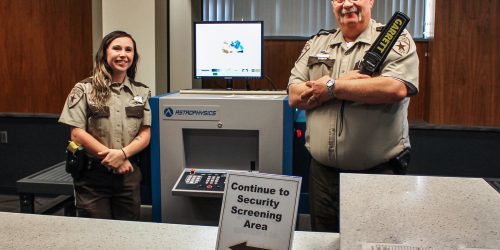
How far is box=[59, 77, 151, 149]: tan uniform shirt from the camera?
6.88 feet

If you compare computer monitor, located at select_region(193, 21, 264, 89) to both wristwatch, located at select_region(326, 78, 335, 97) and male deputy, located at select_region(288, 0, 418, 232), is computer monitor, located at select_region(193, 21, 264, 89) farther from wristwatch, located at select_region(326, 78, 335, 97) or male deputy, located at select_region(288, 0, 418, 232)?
wristwatch, located at select_region(326, 78, 335, 97)

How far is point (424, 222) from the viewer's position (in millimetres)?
934

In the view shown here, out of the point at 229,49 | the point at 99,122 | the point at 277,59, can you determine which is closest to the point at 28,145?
the point at 277,59

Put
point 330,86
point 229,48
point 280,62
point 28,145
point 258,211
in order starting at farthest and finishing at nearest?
point 28,145 < point 280,62 < point 229,48 < point 330,86 < point 258,211

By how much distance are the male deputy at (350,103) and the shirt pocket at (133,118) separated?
2.32 ft

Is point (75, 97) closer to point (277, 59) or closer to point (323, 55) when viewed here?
point (323, 55)

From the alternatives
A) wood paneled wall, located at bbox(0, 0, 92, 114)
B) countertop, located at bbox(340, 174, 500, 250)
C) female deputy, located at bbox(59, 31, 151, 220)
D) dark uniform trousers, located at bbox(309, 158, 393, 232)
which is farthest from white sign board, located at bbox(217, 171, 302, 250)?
wood paneled wall, located at bbox(0, 0, 92, 114)

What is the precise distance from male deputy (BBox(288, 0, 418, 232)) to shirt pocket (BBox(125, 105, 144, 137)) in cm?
71

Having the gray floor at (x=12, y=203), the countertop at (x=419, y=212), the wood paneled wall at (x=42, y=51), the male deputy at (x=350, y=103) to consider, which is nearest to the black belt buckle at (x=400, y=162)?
the male deputy at (x=350, y=103)

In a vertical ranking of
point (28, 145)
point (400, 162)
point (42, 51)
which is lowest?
point (28, 145)

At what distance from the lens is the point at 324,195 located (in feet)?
6.21

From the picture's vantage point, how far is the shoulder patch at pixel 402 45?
1.75 metres

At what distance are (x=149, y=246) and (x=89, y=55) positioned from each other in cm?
316

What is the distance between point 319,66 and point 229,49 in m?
0.58
